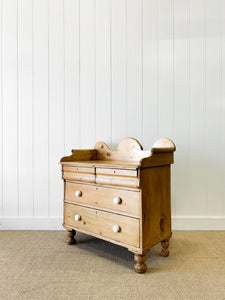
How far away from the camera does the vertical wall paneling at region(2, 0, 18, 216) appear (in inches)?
96.0

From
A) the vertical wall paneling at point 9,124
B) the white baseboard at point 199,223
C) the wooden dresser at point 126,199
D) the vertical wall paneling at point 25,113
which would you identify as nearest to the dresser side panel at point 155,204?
the wooden dresser at point 126,199

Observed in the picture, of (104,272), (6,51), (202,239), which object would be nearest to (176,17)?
(6,51)

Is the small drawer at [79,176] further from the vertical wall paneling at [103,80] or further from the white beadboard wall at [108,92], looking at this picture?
the vertical wall paneling at [103,80]

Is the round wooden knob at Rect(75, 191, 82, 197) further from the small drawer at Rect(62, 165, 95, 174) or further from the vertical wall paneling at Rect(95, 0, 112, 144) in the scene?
the vertical wall paneling at Rect(95, 0, 112, 144)

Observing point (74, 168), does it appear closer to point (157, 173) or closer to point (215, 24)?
point (157, 173)

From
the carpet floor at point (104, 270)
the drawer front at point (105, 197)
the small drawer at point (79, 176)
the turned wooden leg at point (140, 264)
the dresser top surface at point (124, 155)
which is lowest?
the carpet floor at point (104, 270)

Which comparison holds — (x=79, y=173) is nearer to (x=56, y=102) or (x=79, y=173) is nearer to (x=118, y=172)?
(x=118, y=172)

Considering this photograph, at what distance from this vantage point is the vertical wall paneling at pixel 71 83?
240 cm

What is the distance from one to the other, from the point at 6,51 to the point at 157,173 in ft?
7.09

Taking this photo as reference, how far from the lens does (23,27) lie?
2.42m

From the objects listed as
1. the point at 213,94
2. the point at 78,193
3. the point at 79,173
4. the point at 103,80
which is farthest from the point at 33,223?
the point at 213,94

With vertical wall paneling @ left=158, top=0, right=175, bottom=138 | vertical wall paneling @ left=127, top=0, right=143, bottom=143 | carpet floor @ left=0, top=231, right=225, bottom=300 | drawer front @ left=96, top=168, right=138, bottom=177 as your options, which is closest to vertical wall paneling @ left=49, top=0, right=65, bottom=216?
carpet floor @ left=0, top=231, right=225, bottom=300

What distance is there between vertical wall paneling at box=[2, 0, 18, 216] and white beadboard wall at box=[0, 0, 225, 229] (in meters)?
0.01

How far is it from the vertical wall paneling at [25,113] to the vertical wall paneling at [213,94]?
195cm
